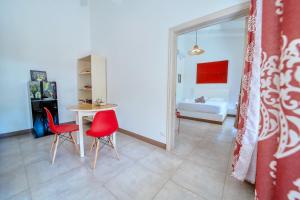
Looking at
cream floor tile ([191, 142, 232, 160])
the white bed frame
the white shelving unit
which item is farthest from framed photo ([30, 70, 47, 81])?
the white bed frame

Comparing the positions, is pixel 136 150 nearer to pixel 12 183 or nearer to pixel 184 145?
pixel 184 145

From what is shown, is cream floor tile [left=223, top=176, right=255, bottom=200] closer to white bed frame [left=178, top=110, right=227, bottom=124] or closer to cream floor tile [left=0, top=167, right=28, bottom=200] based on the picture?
cream floor tile [left=0, top=167, right=28, bottom=200]

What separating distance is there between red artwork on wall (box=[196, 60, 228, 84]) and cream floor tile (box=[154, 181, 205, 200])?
4.98 metres

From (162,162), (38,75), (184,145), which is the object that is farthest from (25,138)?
(184,145)

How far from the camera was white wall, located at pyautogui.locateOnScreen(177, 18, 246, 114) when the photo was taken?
5.01 meters

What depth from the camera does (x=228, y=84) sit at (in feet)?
17.5

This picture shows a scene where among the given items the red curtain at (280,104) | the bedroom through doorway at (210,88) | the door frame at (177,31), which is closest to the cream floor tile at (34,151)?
the door frame at (177,31)

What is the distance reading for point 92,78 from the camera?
3355 mm

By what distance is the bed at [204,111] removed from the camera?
13.4ft

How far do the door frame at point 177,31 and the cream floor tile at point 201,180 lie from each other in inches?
24.1

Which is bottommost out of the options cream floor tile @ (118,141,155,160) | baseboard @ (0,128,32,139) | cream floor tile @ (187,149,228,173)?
cream floor tile @ (187,149,228,173)

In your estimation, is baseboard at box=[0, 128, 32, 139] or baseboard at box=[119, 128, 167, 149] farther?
baseboard at box=[0, 128, 32, 139]

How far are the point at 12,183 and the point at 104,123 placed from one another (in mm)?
1221

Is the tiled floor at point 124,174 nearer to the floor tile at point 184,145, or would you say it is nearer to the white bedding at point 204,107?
the floor tile at point 184,145
